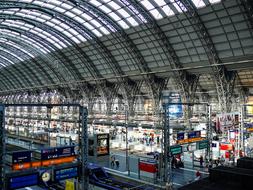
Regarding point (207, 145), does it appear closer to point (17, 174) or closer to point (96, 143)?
point (96, 143)

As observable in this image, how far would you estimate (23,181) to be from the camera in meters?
15.2

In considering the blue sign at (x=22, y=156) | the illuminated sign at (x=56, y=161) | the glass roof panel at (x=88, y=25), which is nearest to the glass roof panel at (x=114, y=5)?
→ the glass roof panel at (x=88, y=25)

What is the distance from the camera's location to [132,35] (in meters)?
45.1

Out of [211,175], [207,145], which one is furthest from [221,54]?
[211,175]

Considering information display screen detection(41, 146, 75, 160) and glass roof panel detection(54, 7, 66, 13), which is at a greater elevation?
glass roof panel detection(54, 7, 66, 13)

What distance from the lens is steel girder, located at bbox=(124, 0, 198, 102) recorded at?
39031mm

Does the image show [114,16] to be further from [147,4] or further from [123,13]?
[147,4]

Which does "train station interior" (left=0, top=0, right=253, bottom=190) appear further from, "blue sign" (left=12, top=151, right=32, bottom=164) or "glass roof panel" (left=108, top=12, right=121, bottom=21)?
"glass roof panel" (left=108, top=12, right=121, bottom=21)

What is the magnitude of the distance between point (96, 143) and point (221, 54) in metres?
21.5

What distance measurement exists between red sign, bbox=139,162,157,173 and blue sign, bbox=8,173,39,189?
12.7 metres

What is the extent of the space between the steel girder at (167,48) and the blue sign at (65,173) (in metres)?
26.9

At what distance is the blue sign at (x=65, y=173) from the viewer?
16516 mm

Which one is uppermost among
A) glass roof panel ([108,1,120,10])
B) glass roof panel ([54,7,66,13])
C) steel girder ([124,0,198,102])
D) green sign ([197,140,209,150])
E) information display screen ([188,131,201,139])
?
glass roof panel ([54,7,66,13])

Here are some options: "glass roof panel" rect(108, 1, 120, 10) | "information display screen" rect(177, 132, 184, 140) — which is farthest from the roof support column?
"information display screen" rect(177, 132, 184, 140)
